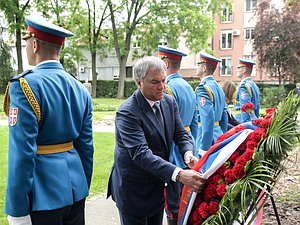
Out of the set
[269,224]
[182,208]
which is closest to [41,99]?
[182,208]

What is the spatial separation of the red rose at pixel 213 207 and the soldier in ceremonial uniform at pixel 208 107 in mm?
2378

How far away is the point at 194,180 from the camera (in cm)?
236

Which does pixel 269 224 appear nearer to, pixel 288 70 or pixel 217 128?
pixel 217 128

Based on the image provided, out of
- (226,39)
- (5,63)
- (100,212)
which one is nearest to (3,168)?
(100,212)

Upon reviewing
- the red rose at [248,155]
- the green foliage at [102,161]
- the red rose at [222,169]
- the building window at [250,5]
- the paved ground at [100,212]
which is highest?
the building window at [250,5]

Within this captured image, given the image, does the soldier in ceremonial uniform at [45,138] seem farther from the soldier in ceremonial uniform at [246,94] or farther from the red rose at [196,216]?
the soldier in ceremonial uniform at [246,94]

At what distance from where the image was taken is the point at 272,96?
24016 mm

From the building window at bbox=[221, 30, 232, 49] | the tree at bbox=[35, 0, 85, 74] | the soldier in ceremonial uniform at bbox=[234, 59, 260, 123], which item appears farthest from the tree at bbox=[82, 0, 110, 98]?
the soldier in ceremonial uniform at bbox=[234, 59, 260, 123]

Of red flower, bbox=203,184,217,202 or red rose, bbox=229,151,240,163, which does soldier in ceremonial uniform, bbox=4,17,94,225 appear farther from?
red rose, bbox=229,151,240,163

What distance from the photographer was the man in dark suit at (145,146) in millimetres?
2602

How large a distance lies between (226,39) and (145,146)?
38.9 metres

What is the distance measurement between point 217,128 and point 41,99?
3261 millimetres

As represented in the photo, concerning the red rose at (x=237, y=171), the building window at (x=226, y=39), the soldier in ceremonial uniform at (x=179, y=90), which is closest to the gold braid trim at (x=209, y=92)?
the soldier in ceremonial uniform at (x=179, y=90)

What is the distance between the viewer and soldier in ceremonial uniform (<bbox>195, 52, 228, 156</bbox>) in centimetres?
477
